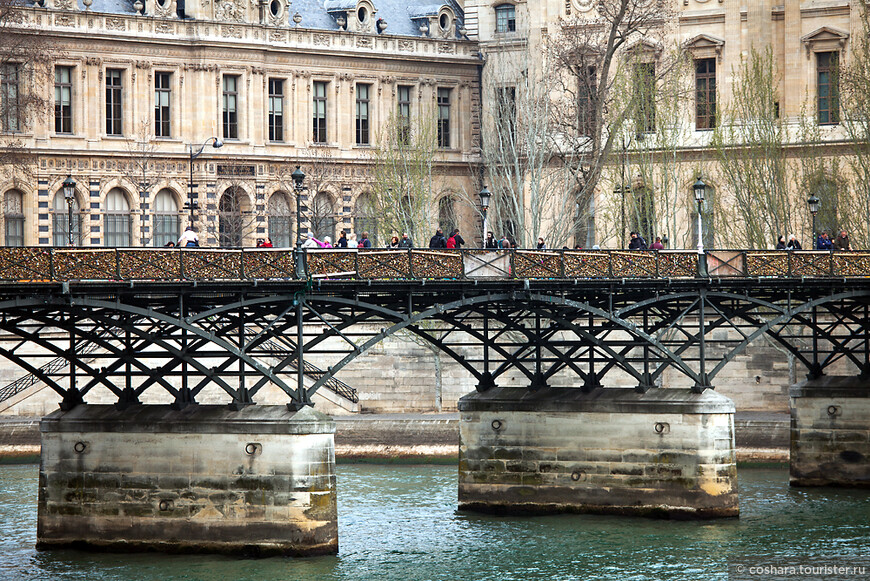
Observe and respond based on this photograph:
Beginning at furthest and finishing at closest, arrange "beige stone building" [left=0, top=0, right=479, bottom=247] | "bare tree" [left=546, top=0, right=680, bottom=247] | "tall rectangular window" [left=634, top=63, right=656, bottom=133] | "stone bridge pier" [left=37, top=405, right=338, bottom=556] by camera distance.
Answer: "beige stone building" [left=0, top=0, right=479, bottom=247], "bare tree" [left=546, top=0, right=680, bottom=247], "tall rectangular window" [left=634, top=63, right=656, bottom=133], "stone bridge pier" [left=37, top=405, right=338, bottom=556]

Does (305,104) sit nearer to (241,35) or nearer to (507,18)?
(241,35)

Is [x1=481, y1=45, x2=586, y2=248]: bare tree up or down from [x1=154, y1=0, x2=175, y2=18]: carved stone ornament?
down

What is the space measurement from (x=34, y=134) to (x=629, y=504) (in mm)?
36719

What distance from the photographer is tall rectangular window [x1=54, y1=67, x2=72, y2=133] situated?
72562 millimetres

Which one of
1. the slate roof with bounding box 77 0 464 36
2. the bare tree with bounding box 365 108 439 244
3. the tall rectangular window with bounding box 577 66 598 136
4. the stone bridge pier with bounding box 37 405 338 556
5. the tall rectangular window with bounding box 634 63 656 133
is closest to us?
the stone bridge pier with bounding box 37 405 338 556

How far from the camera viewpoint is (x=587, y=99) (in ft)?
235

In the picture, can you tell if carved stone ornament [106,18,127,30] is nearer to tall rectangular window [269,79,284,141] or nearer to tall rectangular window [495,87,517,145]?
tall rectangular window [269,79,284,141]

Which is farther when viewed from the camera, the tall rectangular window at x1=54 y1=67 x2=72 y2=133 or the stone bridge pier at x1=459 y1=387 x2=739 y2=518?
the tall rectangular window at x1=54 y1=67 x2=72 y2=133

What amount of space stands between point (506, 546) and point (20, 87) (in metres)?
37.6

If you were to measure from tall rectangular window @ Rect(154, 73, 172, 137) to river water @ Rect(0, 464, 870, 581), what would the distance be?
1147 inches

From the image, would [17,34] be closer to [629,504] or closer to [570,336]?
[570,336]

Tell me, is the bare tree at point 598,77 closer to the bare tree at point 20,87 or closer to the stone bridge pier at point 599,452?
the bare tree at point 20,87

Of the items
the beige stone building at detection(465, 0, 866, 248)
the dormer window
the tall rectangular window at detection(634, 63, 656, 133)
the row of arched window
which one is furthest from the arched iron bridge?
the dormer window

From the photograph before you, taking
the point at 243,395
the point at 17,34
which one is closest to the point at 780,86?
the point at 17,34
